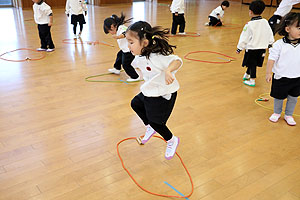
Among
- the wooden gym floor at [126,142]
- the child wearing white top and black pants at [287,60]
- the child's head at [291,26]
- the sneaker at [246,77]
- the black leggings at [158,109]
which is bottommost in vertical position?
the wooden gym floor at [126,142]

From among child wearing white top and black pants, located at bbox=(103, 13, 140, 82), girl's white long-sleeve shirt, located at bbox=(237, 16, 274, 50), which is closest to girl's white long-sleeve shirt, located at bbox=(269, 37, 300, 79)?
girl's white long-sleeve shirt, located at bbox=(237, 16, 274, 50)

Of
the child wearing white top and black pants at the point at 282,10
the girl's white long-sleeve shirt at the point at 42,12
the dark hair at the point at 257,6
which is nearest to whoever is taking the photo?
the dark hair at the point at 257,6

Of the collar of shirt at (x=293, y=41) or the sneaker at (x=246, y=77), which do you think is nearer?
the collar of shirt at (x=293, y=41)

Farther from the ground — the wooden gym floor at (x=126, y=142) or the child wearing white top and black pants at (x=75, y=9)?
the child wearing white top and black pants at (x=75, y=9)

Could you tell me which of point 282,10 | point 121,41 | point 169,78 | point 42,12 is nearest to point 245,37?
point 121,41

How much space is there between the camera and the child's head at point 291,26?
2.36 meters

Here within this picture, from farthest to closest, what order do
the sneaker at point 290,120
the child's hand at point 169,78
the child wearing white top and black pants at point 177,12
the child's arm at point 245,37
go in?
the child wearing white top and black pants at point 177,12 < the child's arm at point 245,37 < the sneaker at point 290,120 < the child's hand at point 169,78

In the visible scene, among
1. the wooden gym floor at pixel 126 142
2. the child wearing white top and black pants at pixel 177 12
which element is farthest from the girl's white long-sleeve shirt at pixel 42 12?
the child wearing white top and black pants at pixel 177 12

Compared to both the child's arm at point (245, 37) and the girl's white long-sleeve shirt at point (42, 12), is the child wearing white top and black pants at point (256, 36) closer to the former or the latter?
A: the child's arm at point (245, 37)

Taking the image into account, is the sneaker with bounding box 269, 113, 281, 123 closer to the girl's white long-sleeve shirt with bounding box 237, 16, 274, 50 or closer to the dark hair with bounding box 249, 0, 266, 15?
the girl's white long-sleeve shirt with bounding box 237, 16, 274, 50

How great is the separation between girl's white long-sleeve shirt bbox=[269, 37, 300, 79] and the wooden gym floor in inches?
21.0

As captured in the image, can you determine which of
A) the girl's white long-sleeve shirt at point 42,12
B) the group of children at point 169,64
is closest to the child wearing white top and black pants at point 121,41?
the group of children at point 169,64

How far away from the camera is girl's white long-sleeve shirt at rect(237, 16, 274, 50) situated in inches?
133

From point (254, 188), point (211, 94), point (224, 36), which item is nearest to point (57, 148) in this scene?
point (254, 188)
